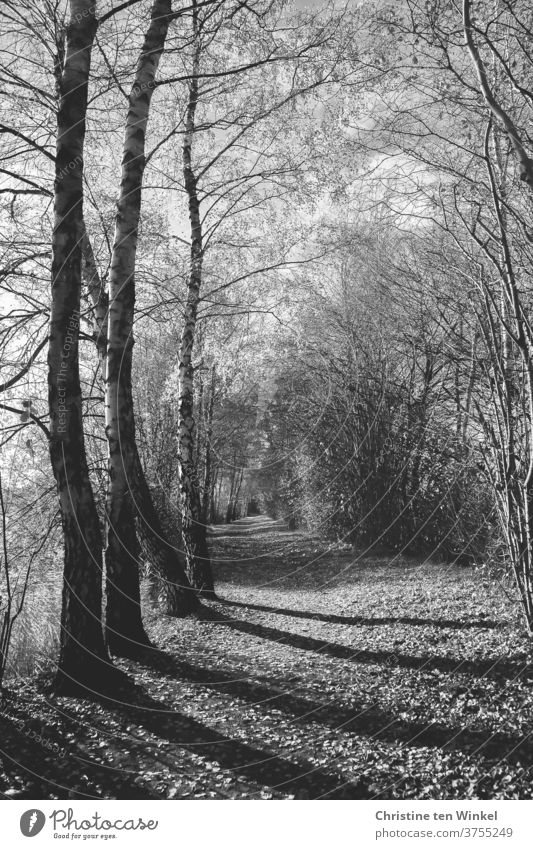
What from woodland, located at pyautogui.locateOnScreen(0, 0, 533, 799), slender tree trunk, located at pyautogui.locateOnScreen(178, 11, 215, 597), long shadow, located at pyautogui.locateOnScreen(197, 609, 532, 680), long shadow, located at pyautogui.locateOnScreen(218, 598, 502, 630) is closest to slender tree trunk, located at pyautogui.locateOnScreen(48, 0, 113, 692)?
woodland, located at pyautogui.locateOnScreen(0, 0, 533, 799)

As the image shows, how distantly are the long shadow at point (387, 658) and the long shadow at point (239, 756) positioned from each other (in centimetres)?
176

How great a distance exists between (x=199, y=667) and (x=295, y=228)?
792 cm

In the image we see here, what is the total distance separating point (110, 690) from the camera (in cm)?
495

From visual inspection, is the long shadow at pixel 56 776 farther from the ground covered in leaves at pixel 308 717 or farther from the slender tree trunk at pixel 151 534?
the slender tree trunk at pixel 151 534

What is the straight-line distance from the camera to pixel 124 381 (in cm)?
623

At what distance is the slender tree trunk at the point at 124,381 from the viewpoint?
605 cm

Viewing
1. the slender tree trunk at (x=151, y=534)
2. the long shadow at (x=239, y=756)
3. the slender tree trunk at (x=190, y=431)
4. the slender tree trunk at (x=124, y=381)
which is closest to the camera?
the long shadow at (x=239, y=756)

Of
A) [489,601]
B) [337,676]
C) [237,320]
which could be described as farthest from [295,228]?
[337,676]

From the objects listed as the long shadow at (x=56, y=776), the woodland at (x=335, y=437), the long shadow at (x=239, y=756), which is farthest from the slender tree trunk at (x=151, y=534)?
the long shadow at (x=56, y=776)

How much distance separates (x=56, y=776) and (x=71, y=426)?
2610 mm

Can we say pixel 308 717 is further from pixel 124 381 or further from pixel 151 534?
pixel 124 381

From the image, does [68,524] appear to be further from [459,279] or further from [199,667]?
[459,279]

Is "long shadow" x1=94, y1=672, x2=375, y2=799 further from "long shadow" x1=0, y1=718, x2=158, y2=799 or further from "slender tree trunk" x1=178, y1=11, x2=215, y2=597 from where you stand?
"slender tree trunk" x1=178, y1=11, x2=215, y2=597

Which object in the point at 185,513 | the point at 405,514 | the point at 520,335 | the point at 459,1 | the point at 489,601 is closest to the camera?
the point at 520,335
